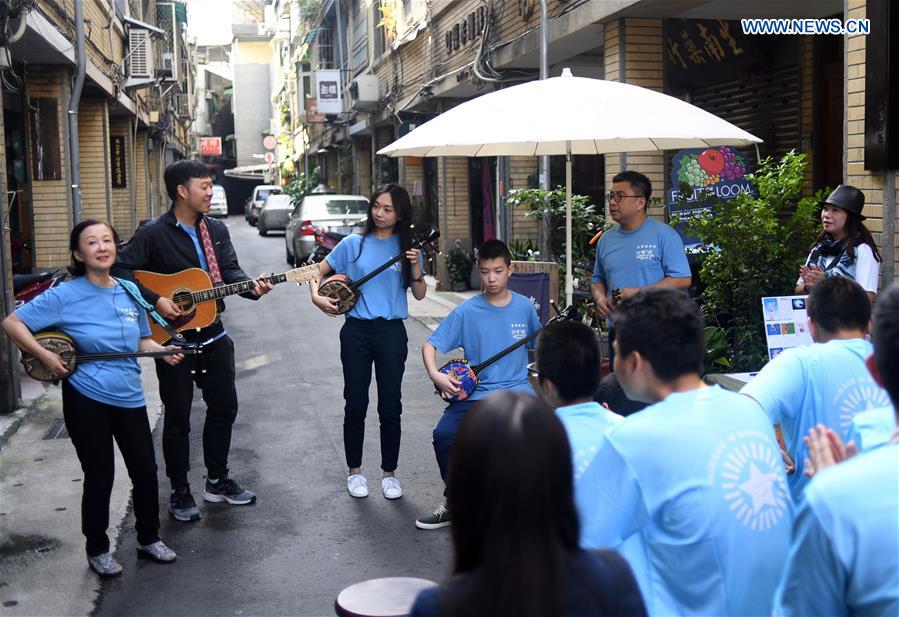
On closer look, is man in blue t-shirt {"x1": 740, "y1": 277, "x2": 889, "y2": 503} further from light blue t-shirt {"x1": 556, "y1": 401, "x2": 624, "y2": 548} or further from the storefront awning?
the storefront awning

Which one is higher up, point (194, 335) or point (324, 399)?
point (194, 335)

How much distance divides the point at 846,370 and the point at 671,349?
0.94 m

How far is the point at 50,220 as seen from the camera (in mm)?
13961

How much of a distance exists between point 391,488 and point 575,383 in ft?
11.3

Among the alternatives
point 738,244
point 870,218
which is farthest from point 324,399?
point 870,218

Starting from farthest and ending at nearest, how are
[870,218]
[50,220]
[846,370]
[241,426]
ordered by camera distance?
[50,220]
[241,426]
[870,218]
[846,370]

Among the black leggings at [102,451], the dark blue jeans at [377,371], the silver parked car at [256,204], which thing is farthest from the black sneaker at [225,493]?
the silver parked car at [256,204]

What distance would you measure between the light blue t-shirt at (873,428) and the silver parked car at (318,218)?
57.2ft

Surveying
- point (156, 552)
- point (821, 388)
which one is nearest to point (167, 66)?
point (156, 552)

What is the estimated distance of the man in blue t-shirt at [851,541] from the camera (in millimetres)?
1839

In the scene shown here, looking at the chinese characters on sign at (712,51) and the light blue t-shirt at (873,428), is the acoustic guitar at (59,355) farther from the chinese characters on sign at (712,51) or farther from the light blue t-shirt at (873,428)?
the chinese characters on sign at (712,51)

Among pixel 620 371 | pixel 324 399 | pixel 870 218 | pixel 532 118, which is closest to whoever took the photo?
pixel 620 371

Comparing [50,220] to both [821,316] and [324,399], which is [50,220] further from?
[821,316]

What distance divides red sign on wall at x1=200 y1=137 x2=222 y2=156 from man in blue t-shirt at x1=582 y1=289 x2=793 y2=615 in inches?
2614
